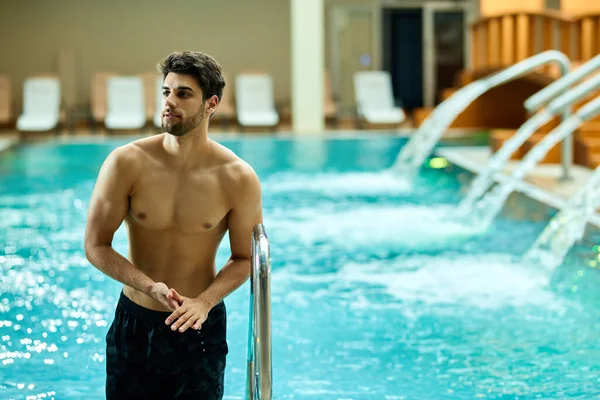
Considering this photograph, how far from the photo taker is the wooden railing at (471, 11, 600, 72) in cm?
1477

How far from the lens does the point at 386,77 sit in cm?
1873

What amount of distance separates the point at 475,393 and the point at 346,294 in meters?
1.81

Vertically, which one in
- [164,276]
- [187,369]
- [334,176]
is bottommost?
[334,176]

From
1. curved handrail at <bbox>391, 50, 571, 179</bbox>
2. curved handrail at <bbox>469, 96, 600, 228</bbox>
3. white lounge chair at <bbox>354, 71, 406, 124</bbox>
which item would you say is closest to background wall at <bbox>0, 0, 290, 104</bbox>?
white lounge chair at <bbox>354, 71, 406, 124</bbox>

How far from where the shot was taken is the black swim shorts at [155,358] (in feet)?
8.83

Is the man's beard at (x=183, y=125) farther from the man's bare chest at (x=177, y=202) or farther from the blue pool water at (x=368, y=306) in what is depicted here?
the blue pool water at (x=368, y=306)

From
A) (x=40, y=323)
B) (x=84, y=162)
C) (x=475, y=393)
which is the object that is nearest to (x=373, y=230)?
(x=40, y=323)

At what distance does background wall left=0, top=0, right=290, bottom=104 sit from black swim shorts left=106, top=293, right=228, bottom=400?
17.5 metres

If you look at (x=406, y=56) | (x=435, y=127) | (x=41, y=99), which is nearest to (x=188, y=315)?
(x=435, y=127)

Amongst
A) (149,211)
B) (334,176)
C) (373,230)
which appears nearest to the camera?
(149,211)

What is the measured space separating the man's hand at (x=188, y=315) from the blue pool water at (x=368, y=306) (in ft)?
5.42

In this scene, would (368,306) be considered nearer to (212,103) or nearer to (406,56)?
(212,103)

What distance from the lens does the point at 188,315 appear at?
248 cm

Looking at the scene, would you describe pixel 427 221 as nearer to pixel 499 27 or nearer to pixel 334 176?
pixel 334 176
